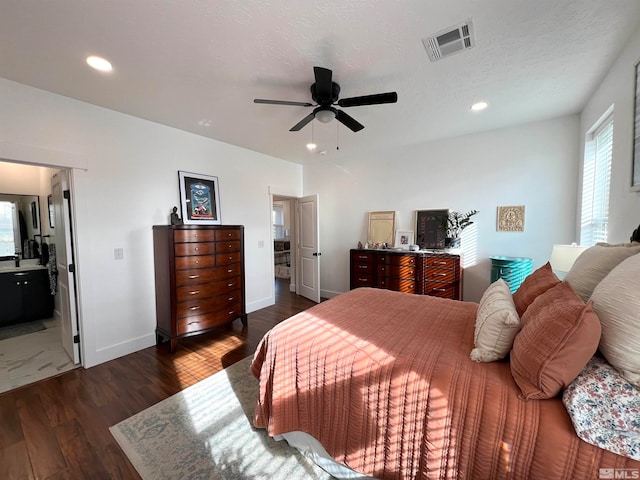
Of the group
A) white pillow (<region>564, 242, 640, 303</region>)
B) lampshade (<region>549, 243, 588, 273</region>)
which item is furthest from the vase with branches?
white pillow (<region>564, 242, 640, 303</region>)

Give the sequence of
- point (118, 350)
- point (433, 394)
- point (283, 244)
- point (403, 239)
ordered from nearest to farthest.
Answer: point (433, 394), point (118, 350), point (403, 239), point (283, 244)

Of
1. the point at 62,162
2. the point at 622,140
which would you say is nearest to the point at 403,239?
the point at 622,140

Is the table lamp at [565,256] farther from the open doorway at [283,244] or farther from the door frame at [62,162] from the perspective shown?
the door frame at [62,162]

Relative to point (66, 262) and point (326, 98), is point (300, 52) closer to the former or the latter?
point (326, 98)

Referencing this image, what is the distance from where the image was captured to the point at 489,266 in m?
3.65

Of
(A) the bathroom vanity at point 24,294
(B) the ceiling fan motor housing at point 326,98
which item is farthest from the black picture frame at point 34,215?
(B) the ceiling fan motor housing at point 326,98

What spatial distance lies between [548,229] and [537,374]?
3.18m

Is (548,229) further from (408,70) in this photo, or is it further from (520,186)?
(408,70)

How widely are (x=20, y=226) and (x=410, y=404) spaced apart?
19.2 ft

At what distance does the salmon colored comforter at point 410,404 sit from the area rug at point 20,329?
380 cm

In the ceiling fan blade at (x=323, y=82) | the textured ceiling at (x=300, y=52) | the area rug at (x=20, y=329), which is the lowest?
the area rug at (x=20, y=329)

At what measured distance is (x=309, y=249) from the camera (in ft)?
16.1

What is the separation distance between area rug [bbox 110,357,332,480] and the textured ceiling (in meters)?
2.69

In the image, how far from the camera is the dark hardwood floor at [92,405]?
1564 mm
